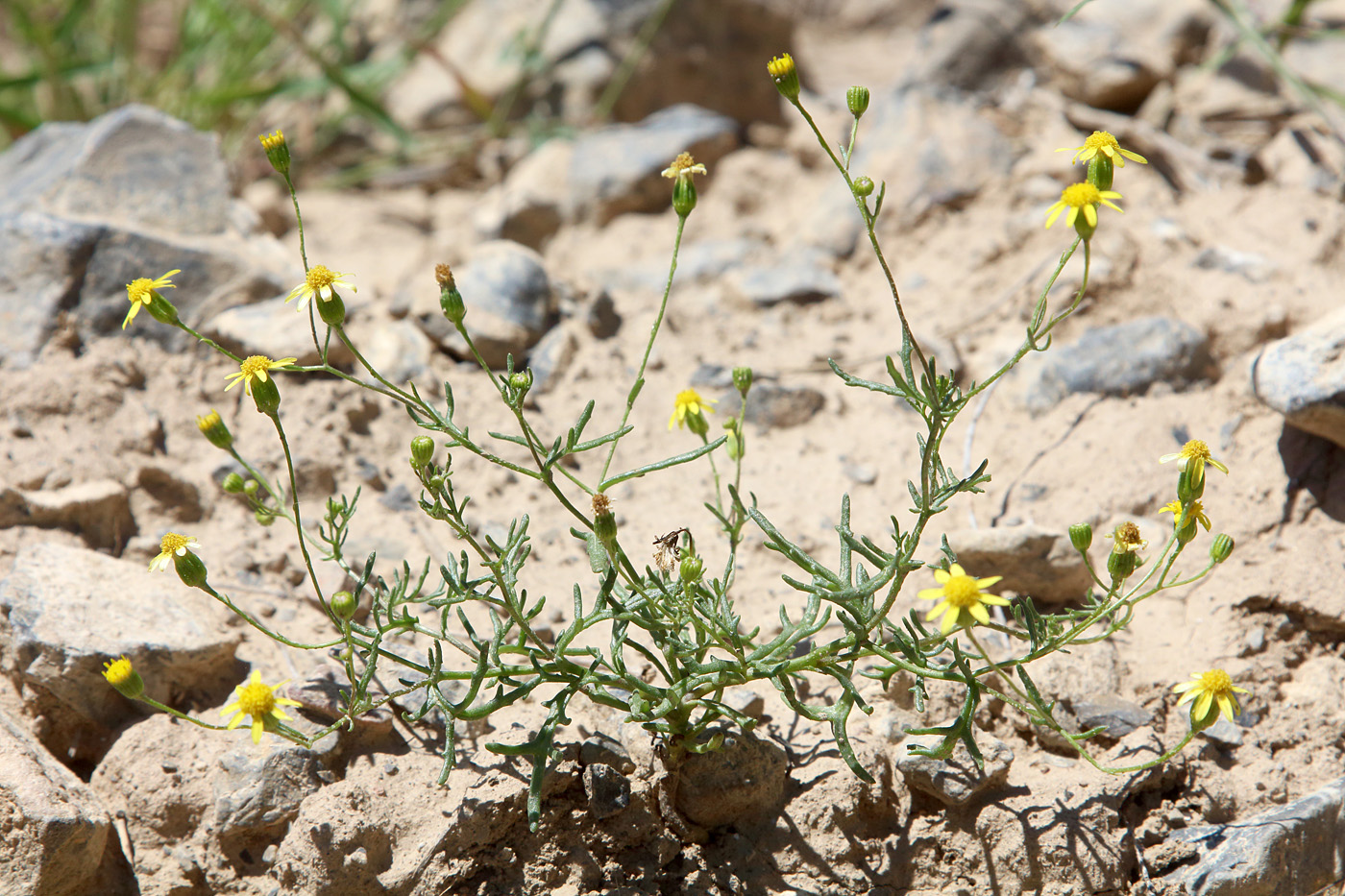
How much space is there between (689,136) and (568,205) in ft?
1.94

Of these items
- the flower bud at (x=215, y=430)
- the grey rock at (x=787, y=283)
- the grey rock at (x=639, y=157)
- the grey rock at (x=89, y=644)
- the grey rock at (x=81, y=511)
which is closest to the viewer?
the flower bud at (x=215, y=430)

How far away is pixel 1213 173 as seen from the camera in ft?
12.0

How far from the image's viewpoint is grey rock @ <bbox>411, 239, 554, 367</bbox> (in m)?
3.22

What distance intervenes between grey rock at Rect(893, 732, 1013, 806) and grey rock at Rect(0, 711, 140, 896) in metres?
1.61

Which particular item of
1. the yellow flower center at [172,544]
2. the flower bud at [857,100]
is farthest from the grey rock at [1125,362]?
the yellow flower center at [172,544]

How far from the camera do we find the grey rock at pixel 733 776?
207 centimetres

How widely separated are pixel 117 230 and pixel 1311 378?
3.39m

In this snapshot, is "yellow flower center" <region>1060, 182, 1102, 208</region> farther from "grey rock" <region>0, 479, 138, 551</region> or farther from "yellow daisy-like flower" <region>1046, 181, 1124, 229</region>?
"grey rock" <region>0, 479, 138, 551</region>

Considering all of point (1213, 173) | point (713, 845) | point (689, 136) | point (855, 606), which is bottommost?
point (713, 845)

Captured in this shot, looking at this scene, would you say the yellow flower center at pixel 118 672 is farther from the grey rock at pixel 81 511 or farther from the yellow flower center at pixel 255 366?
the grey rock at pixel 81 511

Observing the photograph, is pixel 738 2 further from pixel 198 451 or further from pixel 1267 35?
pixel 198 451

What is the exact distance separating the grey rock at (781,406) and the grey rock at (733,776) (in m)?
1.26

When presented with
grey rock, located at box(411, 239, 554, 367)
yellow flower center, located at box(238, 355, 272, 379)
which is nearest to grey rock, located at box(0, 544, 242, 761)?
yellow flower center, located at box(238, 355, 272, 379)

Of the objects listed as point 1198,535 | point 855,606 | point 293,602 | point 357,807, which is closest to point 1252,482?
point 1198,535
